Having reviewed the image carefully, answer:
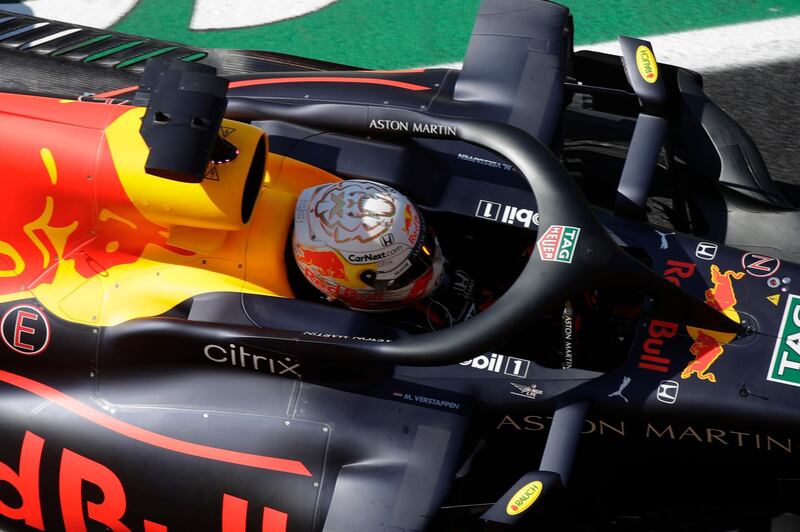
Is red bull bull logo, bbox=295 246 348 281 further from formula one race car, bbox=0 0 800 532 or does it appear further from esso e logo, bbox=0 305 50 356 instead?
esso e logo, bbox=0 305 50 356

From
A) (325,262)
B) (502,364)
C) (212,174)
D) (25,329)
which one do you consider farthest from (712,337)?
(25,329)

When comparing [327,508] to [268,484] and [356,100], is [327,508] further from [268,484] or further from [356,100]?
[356,100]

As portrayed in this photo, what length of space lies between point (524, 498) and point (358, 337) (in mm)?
797

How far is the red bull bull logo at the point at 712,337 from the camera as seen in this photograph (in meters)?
3.26

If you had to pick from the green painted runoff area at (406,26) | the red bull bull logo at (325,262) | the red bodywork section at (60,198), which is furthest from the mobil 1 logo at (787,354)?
the green painted runoff area at (406,26)

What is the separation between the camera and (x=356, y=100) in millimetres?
4043

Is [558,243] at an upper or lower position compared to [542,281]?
upper

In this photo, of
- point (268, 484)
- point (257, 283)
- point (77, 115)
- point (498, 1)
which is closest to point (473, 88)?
point (498, 1)

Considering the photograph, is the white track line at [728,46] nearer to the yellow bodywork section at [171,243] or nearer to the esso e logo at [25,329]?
the yellow bodywork section at [171,243]

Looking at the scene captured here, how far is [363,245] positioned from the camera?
9.92 feet

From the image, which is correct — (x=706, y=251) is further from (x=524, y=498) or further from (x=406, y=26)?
(x=406, y=26)

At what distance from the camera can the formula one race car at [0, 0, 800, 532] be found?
3104 mm

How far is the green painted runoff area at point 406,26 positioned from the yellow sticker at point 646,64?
7.56 ft

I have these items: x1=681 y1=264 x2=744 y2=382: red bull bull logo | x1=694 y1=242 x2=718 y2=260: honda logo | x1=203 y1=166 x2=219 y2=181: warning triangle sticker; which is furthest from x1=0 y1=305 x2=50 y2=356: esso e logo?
x1=694 y1=242 x2=718 y2=260: honda logo
